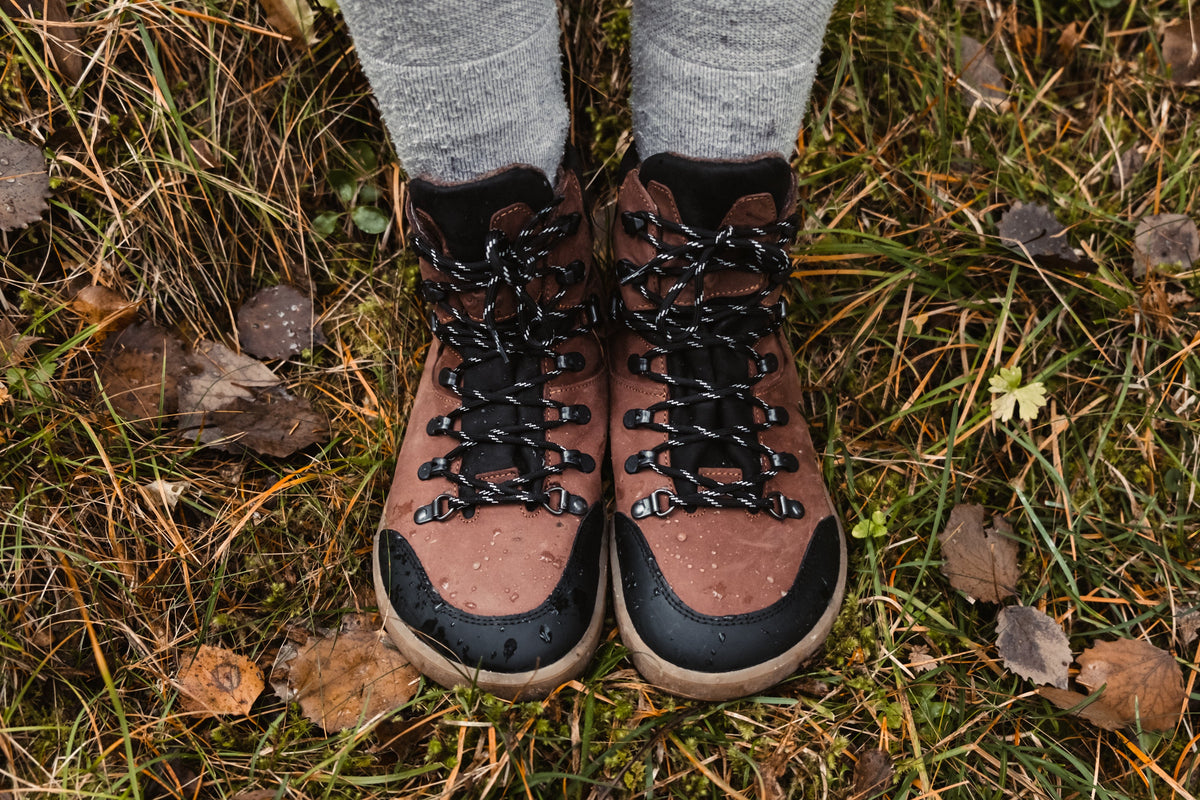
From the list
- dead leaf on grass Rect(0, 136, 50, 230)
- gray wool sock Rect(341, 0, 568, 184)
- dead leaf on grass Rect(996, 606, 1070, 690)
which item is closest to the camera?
gray wool sock Rect(341, 0, 568, 184)

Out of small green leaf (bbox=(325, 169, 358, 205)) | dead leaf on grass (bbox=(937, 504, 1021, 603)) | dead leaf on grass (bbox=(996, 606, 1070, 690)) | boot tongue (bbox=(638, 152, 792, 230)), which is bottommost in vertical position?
dead leaf on grass (bbox=(996, 606, 1070, 690))

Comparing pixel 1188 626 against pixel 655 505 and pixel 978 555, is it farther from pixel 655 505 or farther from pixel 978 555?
pixel 655 505

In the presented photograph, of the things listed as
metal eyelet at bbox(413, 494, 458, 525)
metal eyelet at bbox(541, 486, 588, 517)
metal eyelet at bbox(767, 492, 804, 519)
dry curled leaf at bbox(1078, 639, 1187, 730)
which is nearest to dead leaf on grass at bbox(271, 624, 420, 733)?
metal eyelet at bbox(413, 494, 458, 525)

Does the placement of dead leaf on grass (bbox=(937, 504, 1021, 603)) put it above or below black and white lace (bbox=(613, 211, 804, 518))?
below

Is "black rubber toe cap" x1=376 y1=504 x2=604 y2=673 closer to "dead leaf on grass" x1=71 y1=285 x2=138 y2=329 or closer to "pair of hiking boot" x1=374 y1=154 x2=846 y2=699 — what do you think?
"pair of hiking boot" x1=374 y1=154 x2=846 y2=699

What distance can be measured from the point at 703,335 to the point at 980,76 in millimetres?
1272

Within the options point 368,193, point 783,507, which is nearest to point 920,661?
point 783,507

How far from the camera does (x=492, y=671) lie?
1.47 m

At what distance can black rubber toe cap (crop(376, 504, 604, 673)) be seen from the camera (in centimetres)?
147

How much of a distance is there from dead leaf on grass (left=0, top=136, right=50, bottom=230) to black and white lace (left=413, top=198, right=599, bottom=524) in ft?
2.83

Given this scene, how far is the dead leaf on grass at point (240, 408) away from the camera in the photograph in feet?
5.68

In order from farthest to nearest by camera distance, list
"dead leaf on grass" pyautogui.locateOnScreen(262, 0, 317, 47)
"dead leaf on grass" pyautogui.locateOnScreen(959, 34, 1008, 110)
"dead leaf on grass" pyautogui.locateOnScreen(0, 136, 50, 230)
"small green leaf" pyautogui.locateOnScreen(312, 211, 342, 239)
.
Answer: "dead leaf on grass" pyautogui.locateOnScreen(959, 34, 1008, 110) < "small green leaf" pyautogui.locateOnScreen(312, 211, 342, 239) < "dead leaf on grass" pyautogui.locateOnScreen(262, 0, 317, 47) < "dead leaf on grass" pyautogui.locateOnScreen(0, 136, 50, 230)

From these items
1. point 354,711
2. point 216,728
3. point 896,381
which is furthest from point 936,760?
point 216,728

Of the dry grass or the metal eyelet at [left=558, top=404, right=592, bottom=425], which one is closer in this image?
the dry grass
